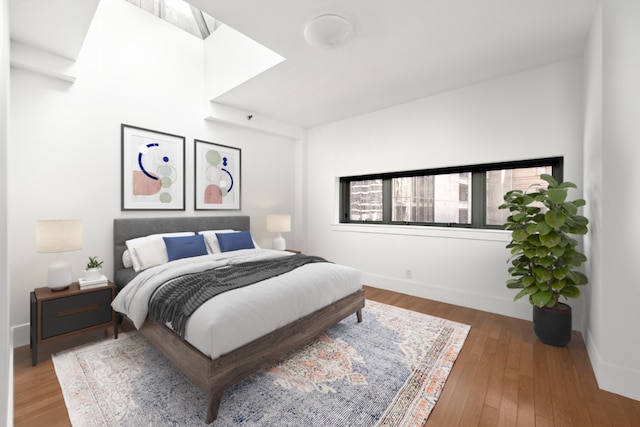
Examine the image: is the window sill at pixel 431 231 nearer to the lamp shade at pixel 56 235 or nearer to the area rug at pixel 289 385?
the area rug at pixel 289 385

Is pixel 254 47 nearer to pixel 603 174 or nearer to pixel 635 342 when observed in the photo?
pixel 603 174

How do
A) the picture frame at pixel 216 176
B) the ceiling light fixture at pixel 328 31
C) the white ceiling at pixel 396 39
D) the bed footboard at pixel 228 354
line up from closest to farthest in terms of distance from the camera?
1. the bed footboard at pixel 228 354
2. the white ceiling at pixel 396 39
3. the ceiling light fixture at pixel 328 31
4. the picture frame at pixel 216 176

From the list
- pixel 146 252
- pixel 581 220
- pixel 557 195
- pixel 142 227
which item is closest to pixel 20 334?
pixel 146 252

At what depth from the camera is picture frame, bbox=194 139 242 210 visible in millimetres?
3654

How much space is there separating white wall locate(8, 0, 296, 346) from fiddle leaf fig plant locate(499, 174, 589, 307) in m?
3.75

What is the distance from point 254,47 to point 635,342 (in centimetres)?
402

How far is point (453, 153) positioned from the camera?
3311 millimetres

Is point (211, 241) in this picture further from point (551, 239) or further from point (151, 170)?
point (551, 239)

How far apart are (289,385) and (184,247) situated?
189 centimetres

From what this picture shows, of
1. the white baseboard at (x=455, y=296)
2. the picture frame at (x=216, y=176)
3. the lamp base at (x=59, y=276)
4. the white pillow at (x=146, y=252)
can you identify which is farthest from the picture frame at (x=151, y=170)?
the white baseboard at (x=455, y=296)

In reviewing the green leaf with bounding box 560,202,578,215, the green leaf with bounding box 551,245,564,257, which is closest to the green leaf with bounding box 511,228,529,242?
the green leaf with bounding box 551,245,564,257

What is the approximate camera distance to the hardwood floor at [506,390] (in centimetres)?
155

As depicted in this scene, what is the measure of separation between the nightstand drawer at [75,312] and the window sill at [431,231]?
10.3 ft

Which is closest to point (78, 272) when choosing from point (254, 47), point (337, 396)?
point (337, 396)
